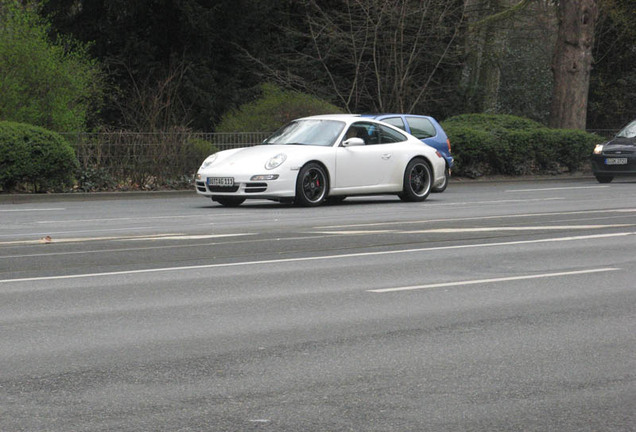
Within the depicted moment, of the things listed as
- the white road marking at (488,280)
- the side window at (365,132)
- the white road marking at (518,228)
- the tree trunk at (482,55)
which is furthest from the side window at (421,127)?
the tree trunk at (482,55)


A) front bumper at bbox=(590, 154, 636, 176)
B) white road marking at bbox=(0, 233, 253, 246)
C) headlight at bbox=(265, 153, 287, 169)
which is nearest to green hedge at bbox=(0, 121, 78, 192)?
headlight at bbox=(265, 153, 287, 169)

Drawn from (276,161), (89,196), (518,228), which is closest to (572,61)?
(89,196)

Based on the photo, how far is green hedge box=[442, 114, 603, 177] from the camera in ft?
94.8

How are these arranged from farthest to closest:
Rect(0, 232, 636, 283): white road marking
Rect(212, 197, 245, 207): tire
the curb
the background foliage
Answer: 1. the background foliage
2. the curb
3. Rect(212, 197, 245, 207): tire
4. Rect(0, 232, 636, 283): white road marking

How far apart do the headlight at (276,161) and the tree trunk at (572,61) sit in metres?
17.8

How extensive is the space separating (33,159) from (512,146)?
13.7 meters

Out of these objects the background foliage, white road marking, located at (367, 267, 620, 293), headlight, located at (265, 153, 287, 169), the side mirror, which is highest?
the background foliage

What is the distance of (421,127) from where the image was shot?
2386 centimetres

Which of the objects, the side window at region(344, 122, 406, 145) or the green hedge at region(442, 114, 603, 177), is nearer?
the side window at region(344, 122, 406, 145)

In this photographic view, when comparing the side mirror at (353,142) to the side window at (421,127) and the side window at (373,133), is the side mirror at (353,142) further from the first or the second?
the side window at (421,127)

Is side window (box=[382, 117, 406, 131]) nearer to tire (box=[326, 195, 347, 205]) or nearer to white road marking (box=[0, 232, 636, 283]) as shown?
tire (box=[326, 195, 347, 205])

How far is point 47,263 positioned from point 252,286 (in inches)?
101

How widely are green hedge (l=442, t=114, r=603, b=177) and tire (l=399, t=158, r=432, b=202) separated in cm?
873

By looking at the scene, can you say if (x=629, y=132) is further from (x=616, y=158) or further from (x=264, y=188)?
(x=264, y=188)
